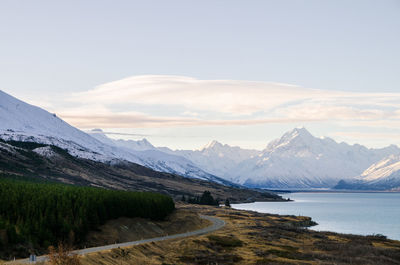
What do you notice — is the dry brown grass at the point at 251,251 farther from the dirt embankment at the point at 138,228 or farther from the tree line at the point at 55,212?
the tree line at the point at 55,212

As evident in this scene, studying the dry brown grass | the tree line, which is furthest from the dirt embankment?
the dry brown grass

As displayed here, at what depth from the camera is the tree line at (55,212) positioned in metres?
87.4

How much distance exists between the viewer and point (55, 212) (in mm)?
97938

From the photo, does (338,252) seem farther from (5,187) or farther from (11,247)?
(5,187)

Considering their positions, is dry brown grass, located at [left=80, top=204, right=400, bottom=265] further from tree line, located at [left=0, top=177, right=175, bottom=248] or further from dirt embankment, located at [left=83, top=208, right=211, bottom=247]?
tree line, located at [left=0, top=177, right=175, bottom=248]

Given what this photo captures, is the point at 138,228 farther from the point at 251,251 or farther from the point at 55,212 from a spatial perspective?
the point at 251,251

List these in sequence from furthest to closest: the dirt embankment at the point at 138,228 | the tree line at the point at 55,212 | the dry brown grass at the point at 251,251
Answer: the dirt embankment at the point at 138,228 → the tree line at the point at 55,212 → the dry brown grass at the point at 251,251

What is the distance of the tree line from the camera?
3440 inches

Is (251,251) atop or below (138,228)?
below

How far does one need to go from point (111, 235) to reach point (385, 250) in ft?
166

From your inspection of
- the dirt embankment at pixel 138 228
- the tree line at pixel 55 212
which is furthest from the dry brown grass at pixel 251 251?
the tree line at pixel 55 212

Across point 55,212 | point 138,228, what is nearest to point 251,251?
point 138,228

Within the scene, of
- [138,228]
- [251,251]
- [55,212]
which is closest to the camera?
[251,251]

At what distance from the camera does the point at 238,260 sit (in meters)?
84.6
